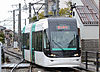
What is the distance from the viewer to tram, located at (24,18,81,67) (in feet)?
56.6

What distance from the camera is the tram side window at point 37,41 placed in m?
18.9

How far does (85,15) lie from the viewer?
98.4 ft

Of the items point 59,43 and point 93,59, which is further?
point 93,59

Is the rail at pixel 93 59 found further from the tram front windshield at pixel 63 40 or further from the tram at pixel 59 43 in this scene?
the tram front windshield at pixel 63 40

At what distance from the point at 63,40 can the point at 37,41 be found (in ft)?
8.28

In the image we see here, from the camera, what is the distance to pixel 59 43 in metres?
17.5

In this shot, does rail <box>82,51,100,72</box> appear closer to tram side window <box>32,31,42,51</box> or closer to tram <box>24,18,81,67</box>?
tram <box>24,18,81,67</box>

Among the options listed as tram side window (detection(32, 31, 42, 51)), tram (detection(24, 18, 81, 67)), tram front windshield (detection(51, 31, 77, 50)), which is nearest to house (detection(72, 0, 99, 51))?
tram side window (detection(32, 31, 42, 51))

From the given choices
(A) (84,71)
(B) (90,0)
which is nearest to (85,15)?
(B) (90,0)

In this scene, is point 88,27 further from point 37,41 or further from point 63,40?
point 63,40

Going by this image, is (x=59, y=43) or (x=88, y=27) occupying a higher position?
(x=88, y=27)

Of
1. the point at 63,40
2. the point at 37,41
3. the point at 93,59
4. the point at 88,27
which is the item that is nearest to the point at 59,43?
the point at 63,40

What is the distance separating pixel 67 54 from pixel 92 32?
11.6 metres

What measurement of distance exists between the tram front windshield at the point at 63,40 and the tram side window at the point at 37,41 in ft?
4.72
